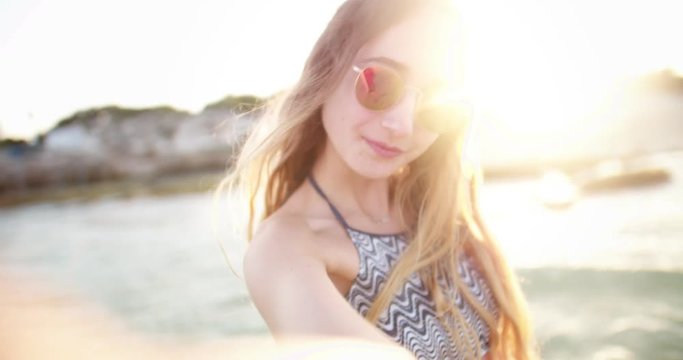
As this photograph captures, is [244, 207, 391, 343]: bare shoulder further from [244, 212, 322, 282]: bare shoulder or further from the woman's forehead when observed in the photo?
the woman's forehead

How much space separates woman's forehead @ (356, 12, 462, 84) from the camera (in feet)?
5.32

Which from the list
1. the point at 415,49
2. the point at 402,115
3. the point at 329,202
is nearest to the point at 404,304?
the point at 329,202

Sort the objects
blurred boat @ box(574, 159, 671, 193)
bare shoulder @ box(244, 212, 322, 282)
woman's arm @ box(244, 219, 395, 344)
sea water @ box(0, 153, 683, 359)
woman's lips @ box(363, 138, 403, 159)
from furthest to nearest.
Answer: blurred boat @ box(574, 159, 671, 193) → sea water @ box(0, 153, 683, 359) → woman's lips @ box(363, 138, 403, 159) → bare shoulder @ box(244, 212, 322, 282) → woman's arm @ box(244, 219, 395, 344)

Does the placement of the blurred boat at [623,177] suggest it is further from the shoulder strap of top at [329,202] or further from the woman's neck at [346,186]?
the shoulder strap of top at [329,202]

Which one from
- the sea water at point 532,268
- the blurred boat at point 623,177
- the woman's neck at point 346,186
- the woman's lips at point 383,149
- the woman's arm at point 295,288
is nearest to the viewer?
the woman's arm at point 295,288

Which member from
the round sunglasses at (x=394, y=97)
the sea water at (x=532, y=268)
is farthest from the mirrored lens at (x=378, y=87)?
the sea water at (x=532, y=268)

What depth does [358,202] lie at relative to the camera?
190cm

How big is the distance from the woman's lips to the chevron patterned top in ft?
0.66

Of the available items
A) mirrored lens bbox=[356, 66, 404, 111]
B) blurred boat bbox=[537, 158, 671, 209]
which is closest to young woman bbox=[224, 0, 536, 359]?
mirrored lens bbox=[356, 66, 404, 111]

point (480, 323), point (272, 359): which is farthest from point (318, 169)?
point (272, 359)

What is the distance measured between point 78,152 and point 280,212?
929 inches

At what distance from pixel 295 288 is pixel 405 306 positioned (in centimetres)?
40

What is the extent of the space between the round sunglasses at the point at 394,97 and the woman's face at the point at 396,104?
13 mm

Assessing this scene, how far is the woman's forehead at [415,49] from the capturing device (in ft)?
5.32
